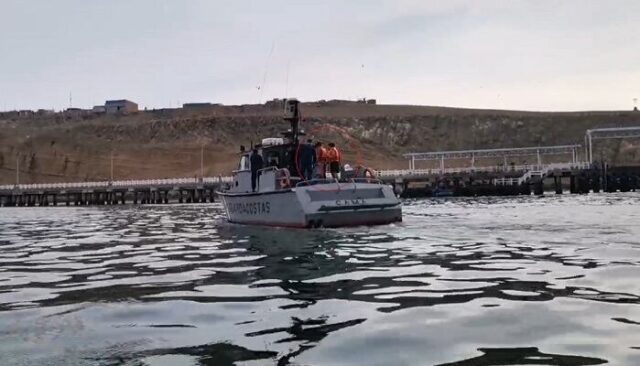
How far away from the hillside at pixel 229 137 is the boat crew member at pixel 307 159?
97.5 metres

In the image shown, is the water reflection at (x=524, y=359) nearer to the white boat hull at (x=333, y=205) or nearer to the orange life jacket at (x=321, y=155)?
the white boat hull at (x=333, y=205)

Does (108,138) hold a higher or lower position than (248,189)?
higher

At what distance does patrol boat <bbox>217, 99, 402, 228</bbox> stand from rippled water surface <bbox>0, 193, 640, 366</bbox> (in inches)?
223

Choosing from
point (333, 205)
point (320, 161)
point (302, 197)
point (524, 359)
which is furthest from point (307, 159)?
point (524, 359)

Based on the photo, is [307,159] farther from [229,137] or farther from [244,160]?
[229,137]

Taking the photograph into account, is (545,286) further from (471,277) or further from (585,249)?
(585,249)

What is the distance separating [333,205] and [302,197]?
3.81 ft

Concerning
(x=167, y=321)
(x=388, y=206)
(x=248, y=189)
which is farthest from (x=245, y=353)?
(x=248, y=189)

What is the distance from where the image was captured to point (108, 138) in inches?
5782

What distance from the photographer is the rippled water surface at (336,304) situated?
684cm

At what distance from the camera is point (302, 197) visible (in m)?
24.0

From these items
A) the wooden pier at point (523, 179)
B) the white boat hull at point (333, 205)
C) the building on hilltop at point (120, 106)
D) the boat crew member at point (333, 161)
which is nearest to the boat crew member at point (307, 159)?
the boat crew member at point (333, 161)

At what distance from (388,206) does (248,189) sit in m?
7.28

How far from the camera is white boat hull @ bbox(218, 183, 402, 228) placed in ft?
77.8
